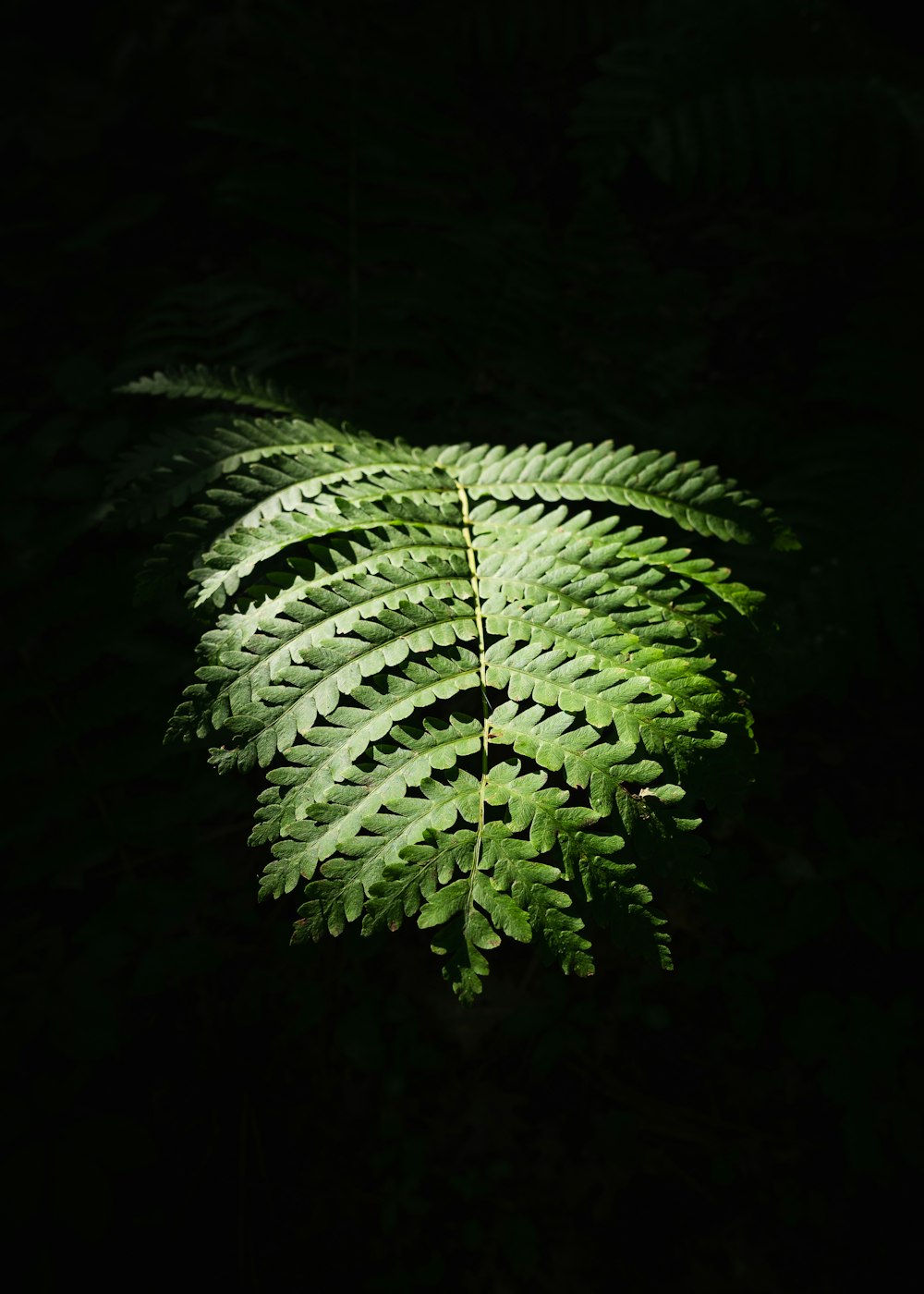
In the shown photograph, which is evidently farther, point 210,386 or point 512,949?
point 512,949

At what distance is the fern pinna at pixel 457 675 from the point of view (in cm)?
109

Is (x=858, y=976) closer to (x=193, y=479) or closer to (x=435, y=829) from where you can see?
(x=435, y=829)

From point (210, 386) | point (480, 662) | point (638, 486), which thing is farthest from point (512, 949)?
point (210, 386)

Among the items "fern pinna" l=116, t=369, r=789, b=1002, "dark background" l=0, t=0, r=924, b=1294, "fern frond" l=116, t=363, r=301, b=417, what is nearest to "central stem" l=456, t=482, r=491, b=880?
"fern pinna" l=116, t=369, r=789, b=1002

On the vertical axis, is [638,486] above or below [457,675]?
above

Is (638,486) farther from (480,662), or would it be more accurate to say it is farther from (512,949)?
(512,949)

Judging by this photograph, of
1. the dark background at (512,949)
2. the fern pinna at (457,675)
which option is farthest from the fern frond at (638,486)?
the dark background at (512,949)

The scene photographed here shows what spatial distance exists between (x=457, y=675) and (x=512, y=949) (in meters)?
1.43

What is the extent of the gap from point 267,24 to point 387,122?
49 centimetres

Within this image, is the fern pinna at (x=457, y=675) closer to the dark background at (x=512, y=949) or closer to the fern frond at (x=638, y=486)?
the fern frond at (x=638, y=486)

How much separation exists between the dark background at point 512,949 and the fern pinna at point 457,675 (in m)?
0.52

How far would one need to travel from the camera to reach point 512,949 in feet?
7.75

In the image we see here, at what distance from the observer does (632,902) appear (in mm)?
1073

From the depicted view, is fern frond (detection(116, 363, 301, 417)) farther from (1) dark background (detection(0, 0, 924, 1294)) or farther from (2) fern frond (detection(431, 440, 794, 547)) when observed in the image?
(2) fern frond (detection(431, 440, 794, 547))
